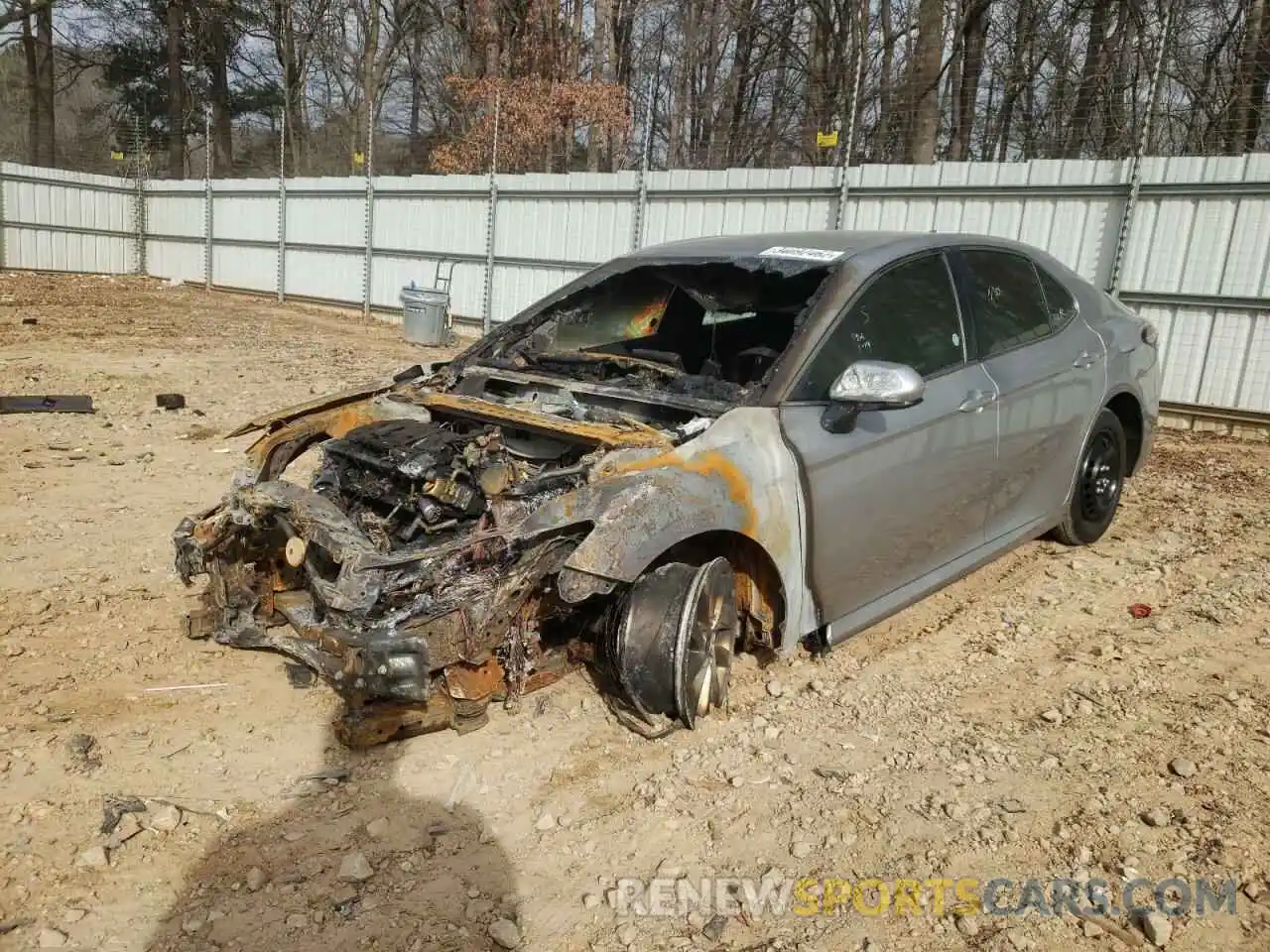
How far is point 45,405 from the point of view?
25.9 feet

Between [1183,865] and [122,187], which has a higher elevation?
[122,187]

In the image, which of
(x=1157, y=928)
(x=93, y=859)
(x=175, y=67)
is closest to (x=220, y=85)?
(x=175, y=67)

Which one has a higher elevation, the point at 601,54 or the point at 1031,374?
the point at 601,54

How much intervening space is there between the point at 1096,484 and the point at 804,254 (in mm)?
2222

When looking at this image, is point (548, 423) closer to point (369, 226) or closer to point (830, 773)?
point (830, 773)

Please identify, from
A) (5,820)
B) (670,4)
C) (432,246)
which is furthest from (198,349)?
(670,4)

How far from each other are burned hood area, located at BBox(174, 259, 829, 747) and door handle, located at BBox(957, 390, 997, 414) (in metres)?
0.75

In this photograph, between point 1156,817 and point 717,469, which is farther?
point 717,469

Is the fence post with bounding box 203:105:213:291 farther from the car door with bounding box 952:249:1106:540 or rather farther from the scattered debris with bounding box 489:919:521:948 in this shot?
the scattered debris with bounding box 489:919:521:948

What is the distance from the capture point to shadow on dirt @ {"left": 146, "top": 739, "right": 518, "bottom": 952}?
228 cm

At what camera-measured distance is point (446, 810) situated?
278 cm

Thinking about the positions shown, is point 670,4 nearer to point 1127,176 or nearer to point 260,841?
point 1127,176

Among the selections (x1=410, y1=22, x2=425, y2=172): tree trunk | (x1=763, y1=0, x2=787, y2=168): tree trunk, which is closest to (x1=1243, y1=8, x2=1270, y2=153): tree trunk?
(x1=763, y1=0, x2=787, y2=168): tree trunk

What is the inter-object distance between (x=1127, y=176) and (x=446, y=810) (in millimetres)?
8629
